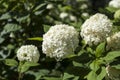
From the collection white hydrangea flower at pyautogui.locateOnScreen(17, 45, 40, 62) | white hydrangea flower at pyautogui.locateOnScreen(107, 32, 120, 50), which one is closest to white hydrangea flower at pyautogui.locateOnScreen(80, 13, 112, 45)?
white hydrangea flower at pyautogui.locateOnScreen(107, 32, 120, 50)

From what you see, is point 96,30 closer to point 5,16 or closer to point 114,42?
point 114,42

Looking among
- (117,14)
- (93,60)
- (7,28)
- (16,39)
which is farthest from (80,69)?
(16,39)

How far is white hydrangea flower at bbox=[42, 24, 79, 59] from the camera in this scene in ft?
8.72

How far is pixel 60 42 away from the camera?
8.70 feet

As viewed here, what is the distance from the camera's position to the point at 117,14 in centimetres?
304

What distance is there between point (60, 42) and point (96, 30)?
263mm

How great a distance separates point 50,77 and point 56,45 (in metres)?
0.31

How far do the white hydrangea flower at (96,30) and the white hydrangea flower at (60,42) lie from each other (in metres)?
0.09

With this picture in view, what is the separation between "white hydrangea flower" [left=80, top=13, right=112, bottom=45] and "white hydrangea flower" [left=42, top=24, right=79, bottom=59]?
0.09m

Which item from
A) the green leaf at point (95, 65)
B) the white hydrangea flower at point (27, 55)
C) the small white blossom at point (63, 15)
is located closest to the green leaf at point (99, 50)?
the green leaf at point (95, 65)

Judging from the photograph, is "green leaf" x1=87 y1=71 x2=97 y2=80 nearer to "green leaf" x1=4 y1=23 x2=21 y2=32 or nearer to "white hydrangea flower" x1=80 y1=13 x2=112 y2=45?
"white hydrangea flower" x1=80 y1=13 x2=112 y2=45

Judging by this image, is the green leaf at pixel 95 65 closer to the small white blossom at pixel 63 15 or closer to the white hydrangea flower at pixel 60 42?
the white hydrangea flower at pixel 60 42

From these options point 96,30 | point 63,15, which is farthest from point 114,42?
point 63,15

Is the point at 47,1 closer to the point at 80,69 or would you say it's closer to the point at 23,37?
the point at 23,37
